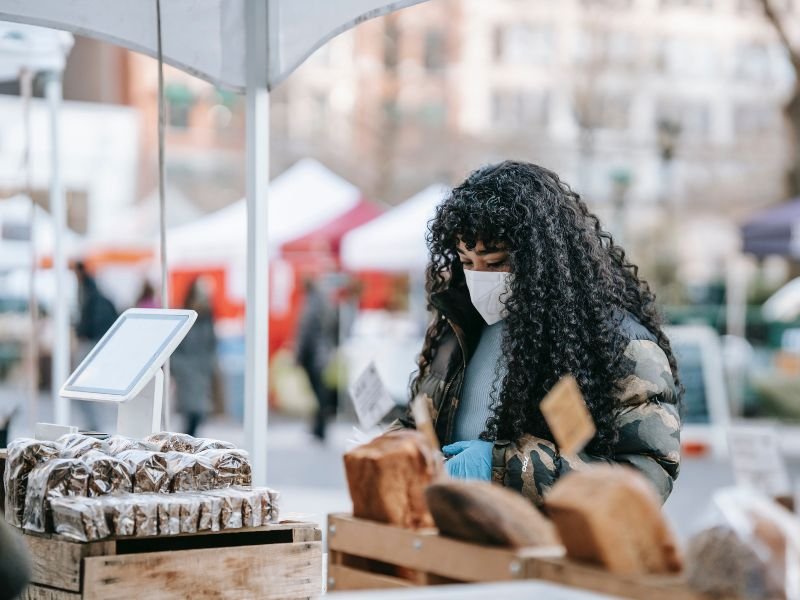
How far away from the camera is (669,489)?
298 cm

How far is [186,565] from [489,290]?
0.99 m

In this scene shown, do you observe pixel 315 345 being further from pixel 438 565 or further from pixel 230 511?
pixel 438 565

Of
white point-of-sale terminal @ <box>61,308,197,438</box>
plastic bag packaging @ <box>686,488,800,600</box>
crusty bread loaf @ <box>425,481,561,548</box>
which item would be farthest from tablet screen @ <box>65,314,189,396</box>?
plastic bag packaging @ <box>686,488,800,600</box>

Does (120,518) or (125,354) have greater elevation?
(125,354)

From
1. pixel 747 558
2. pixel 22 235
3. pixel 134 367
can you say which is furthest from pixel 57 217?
pixel 747 558

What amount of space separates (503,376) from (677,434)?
0.43 metres

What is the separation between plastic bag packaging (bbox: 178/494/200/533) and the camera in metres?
2.68

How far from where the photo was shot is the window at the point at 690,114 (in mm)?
41312

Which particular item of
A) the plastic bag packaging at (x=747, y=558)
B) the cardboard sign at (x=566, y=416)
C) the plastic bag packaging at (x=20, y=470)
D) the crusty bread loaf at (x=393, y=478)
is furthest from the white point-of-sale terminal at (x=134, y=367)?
the plastic bag packaging at (x=747, y=558)

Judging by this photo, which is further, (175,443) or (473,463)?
(175,443)

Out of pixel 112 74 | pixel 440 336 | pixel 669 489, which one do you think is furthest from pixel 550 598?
pixel 112 74

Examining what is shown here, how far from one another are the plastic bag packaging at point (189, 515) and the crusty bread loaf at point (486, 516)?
2.39ft

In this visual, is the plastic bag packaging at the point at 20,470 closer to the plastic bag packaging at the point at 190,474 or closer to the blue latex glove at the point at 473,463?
the plastic bag packaging at the point at 190,474

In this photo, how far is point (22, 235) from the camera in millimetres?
9086
